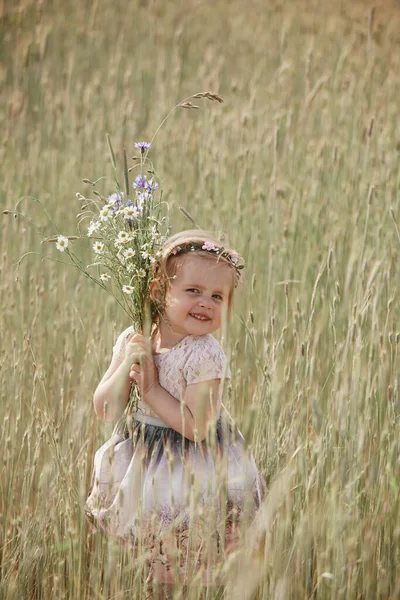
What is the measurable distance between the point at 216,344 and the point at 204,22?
3924 millimetres

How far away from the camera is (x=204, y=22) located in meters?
5.32

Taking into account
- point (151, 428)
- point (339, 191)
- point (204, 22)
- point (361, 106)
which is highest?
point (204, 22)

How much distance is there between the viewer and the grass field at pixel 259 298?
1.63m

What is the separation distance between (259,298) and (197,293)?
3.01ft

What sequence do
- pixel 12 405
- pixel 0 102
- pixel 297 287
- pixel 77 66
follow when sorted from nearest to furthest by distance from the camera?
pixel 12 405 < pixel 297 287 < pixel 0 102 < pixel 77 66

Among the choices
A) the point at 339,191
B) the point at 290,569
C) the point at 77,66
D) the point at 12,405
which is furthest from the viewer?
the point at 77,66

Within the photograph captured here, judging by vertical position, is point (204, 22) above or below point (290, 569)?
above

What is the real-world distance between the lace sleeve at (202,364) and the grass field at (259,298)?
4.4 inches

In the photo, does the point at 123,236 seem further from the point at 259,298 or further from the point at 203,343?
the point at 259,298

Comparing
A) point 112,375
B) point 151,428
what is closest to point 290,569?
point 151,428

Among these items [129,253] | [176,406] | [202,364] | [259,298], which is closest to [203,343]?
[202,364]

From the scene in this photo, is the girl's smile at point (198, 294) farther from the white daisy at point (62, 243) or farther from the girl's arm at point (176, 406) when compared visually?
the white daisy at point (62, 243)

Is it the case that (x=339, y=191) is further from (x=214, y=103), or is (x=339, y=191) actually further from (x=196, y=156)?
(x=214, y=103)

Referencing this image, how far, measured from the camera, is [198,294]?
71.2 inches
